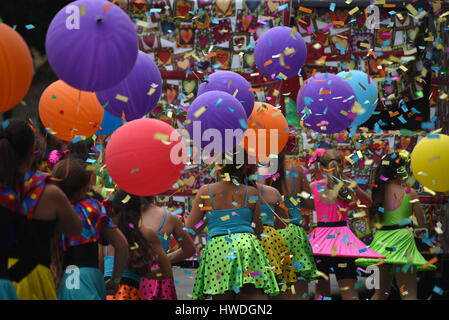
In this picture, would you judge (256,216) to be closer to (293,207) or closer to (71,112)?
(293,207)

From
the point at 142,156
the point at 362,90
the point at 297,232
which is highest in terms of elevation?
the point at 142,156

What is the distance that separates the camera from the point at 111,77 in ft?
11.6

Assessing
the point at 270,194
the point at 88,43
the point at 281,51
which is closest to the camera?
the point at 88,43

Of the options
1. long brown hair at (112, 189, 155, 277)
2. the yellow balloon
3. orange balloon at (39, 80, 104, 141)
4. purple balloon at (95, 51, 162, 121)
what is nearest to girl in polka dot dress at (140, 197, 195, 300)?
long brown hair at (112, 189, 155, 277)

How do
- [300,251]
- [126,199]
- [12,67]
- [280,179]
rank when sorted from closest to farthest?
[12,67]
[126,199]
[280,179]
[300,251]

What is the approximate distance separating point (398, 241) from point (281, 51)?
200 cm

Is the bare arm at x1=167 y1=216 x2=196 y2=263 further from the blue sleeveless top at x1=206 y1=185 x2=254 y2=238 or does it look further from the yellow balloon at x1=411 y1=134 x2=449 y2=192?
the yellow balloon at x1=411 y1=134 x2=449 y2=192

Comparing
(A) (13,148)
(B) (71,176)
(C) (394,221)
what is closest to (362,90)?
(C) (394,221)

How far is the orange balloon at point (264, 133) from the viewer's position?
481 centimetres

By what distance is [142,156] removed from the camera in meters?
3.72

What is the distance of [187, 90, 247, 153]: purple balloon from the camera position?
4.25 metres

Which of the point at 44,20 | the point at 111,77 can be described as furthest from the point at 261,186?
the point at 44,20

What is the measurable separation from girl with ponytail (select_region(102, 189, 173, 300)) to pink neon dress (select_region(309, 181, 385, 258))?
2251mm

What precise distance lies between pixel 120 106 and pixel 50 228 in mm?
1384
